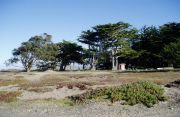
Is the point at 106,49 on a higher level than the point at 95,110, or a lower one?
higher

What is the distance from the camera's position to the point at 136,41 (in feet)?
298

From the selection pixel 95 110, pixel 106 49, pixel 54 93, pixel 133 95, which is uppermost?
pixel 106 49

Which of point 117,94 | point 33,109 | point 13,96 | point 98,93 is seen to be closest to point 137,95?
point 117,94

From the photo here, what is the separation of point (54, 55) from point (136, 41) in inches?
1043

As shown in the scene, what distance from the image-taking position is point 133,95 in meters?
20.9

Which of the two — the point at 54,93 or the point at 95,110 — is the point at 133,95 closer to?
the point at 95,110

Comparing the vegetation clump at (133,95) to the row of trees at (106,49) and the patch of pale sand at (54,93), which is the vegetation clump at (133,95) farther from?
the row of trees at (106,49)

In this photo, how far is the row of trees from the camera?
81.6 meters

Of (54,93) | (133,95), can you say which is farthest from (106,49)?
(133,95)

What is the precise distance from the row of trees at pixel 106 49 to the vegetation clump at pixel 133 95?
5288cm

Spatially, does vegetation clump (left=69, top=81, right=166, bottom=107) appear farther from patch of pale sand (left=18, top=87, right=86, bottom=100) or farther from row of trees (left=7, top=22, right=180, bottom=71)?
row of trees (left=7, top=22, right=180, bottom=71)

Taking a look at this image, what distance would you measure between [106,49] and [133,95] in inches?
2602

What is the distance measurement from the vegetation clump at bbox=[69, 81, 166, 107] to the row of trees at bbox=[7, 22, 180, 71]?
52.9 m

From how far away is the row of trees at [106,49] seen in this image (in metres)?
81.6
